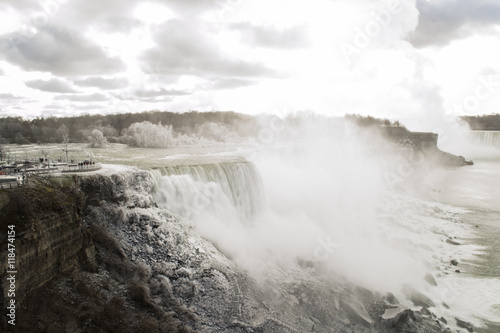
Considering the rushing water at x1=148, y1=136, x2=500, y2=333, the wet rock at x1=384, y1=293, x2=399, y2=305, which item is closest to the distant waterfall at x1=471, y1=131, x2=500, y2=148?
the rushing water at x1=148, y1=136, x2=500, y2=333

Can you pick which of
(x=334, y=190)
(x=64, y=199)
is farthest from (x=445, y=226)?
Result: (x=64, y=199)

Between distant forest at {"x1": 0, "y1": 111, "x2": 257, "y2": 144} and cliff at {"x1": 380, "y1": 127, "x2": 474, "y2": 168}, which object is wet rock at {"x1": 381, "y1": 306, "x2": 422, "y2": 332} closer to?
distant forest at {"x1": 0, "y1": 111, "x2": 257, "y2": 144}

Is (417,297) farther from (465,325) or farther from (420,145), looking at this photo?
(420,145)

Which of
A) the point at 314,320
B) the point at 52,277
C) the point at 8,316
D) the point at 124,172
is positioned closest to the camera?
the point at 8,316

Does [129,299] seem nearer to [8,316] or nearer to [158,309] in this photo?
[158,309]

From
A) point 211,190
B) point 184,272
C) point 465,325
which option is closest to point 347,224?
point 211,190
